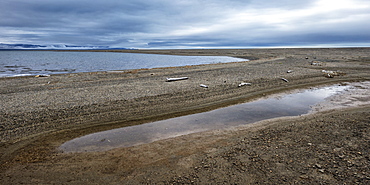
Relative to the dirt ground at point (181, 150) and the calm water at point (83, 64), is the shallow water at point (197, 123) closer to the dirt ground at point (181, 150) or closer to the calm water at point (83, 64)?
the dirt ground at point (181, 150)

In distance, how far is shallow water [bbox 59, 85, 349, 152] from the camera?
7.14 meters

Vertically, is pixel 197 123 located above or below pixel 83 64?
below

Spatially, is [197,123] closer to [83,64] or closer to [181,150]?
[181,150]

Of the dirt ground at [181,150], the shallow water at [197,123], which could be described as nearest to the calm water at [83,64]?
the dirt ground at [181,150]

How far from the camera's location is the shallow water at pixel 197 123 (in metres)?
7.14

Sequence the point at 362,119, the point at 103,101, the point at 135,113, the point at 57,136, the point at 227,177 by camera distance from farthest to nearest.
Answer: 1. the point at 103,101
2. the point at 135,113
3. the point at 362,119
4. the point at 57,136
5. the point at 227,177

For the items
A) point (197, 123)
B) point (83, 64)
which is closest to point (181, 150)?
point (197, 123)

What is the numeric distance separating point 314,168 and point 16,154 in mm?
8430

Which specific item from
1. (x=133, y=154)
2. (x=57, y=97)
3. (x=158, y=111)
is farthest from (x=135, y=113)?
(x=57, y=97)

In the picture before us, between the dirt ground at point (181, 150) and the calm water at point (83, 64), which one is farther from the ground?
the calm water at point (83, 64)

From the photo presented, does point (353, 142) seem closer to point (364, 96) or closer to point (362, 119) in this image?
point (362, 119)

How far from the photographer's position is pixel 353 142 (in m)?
6.27

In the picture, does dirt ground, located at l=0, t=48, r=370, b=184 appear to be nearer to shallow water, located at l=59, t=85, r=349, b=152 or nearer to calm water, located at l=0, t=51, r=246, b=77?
shallow water, located at l=59, t=85, r=349, b=152

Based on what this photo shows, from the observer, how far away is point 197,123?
9094 mm
